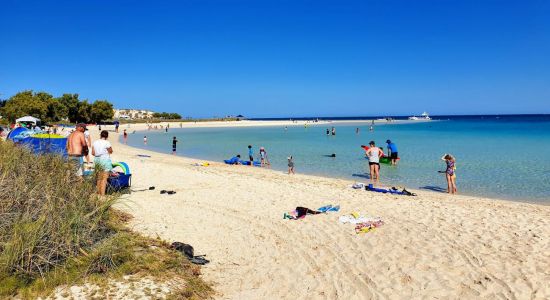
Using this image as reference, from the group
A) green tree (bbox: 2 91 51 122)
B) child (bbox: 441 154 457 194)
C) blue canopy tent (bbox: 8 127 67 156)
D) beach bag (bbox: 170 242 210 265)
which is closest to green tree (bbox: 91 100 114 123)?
green tree (bbox: 2 91 51 122)

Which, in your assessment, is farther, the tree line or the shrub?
the tree line

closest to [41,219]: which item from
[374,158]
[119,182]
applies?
[119,182]

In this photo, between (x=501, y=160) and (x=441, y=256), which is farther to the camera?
(x=501, y=160)

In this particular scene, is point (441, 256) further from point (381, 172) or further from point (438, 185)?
point (381, 172)

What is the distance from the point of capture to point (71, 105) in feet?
228

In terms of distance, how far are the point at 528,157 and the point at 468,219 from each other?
19.5 m

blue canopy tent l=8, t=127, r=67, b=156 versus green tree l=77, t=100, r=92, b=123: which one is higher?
green tree l=77, t=100, r=92, b=123

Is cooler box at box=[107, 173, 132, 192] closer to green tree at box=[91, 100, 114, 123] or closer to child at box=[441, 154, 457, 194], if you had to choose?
child at box=[441, 154, 457, 194]

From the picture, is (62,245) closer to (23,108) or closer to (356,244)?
(356,244)

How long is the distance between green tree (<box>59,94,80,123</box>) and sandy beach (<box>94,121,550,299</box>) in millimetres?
68376

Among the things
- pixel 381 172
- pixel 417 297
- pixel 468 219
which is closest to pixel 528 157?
pixel 381 172

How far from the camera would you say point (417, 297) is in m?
4.96

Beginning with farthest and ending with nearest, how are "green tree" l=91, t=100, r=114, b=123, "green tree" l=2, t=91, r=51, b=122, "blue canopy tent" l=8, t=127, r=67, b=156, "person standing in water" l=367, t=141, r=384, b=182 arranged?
"green tree" l=91, t=100, r=114, b=123 < "green tree" l=2, t=91, r=51, b=122 < "person standing in water" l=367, t=141, r=384, b=182 < "blue canopy tent" l=8, t=127, r=67, b=156

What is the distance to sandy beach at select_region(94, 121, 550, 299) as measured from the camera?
521cm
